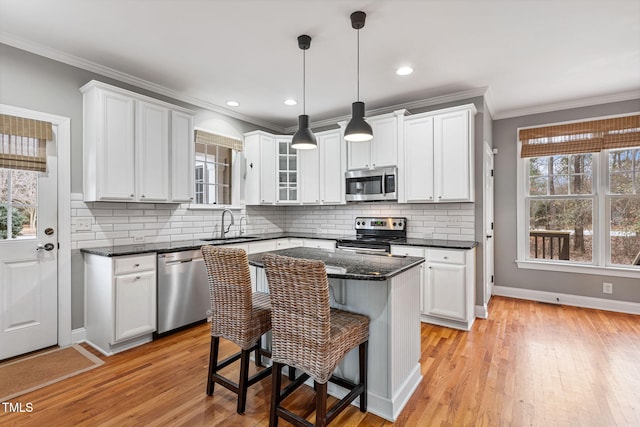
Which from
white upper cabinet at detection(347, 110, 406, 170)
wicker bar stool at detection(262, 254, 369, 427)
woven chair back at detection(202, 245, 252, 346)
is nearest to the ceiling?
white upper cabinet at detection(347, 110, 406, 170)

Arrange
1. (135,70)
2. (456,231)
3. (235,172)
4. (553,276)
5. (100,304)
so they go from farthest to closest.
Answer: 1. (235,172)
2. (553,276)
3. (456,231)
4. (135,70)
5. (100,304)

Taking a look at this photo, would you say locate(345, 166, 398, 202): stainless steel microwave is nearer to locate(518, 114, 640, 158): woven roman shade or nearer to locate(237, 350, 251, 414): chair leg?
locate(518, 114, 640, 158): woven roman shade

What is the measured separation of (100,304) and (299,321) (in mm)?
2217

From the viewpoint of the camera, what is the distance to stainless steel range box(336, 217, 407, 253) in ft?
12.6

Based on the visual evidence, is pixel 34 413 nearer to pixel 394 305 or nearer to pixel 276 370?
pixel 276 370

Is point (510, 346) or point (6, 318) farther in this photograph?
point (510, 346)

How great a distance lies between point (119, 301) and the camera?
278 centimetres

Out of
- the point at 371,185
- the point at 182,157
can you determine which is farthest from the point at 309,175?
the point at 182,157

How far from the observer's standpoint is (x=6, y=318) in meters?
2.63

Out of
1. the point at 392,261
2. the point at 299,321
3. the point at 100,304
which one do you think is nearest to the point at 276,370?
the point at 299,321

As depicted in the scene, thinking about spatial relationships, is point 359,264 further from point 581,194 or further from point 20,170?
point 581,194

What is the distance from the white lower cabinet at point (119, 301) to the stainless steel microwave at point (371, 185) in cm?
259

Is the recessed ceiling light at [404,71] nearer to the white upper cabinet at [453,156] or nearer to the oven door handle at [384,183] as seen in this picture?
the white upper cabinet at [453,156]

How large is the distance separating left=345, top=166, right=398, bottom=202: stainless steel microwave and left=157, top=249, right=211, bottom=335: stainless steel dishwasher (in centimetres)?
218
